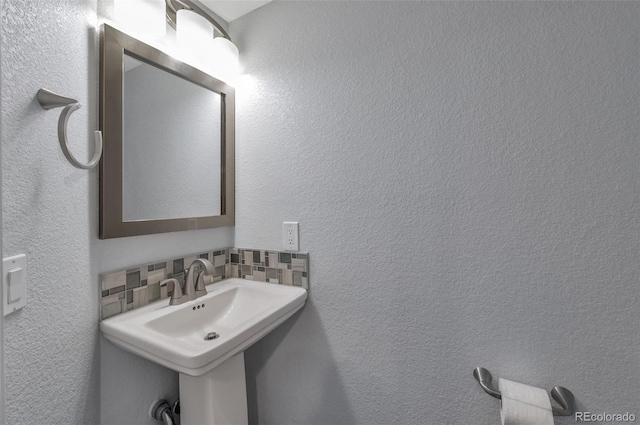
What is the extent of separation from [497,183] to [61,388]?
139cm

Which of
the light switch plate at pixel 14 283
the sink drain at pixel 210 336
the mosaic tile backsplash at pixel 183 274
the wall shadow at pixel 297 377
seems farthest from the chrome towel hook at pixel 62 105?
the wall shadow at pixel 297 377

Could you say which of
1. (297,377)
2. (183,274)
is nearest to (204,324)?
(183,274)

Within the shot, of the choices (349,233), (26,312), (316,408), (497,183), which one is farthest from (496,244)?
(26,312)

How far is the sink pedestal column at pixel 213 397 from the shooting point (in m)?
0.98

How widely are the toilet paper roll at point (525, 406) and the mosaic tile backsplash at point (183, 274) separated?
0.74 m

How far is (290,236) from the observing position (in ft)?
4.16

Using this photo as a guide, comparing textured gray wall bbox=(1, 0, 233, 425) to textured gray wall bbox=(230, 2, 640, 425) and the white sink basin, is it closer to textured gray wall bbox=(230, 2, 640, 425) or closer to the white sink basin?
the white sink basin

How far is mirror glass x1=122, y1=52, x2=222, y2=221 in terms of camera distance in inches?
40.1

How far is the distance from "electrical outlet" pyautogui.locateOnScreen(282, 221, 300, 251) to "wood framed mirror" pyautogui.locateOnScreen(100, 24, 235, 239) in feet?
0.95

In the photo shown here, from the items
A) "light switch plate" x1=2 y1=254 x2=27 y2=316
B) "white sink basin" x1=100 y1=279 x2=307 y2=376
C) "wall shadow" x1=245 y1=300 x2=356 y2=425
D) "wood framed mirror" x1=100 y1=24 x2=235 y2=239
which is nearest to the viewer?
"light switch plate" x1=2 y1=254 x2=27 y2=316

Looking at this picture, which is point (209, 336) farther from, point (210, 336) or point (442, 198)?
point (442, 198)

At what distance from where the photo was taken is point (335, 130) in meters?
1.17

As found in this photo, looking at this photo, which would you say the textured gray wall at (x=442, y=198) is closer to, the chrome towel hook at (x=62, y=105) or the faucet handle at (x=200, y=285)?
the faucet handle at (x=200, y=285)

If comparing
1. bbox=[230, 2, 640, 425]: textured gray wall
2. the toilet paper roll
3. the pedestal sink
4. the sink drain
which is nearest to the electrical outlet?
bbox=[230, 2, 640, 425]: textured gray wall
